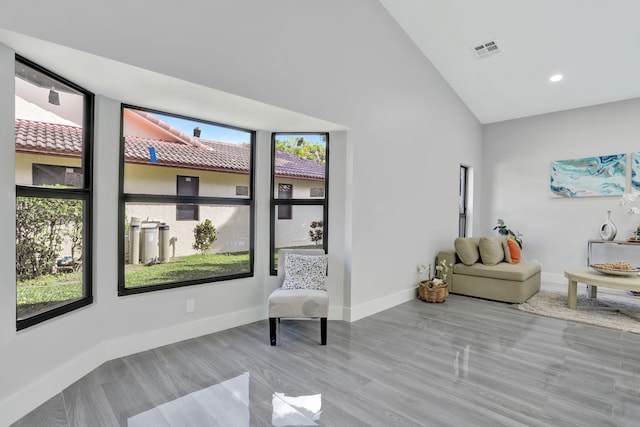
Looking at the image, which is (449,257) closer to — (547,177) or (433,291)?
(433,291)

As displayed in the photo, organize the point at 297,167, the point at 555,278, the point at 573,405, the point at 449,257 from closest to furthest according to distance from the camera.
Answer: the point at 573,405 → the point at 297,167 → the point at 449,257 → the point at 555,278

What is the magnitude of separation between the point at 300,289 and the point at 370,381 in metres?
1.13

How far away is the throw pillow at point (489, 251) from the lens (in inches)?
185

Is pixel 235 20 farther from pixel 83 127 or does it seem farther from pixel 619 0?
pixel 619 0

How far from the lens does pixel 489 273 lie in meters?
4.50

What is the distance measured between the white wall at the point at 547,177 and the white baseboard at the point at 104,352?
17.0 feet

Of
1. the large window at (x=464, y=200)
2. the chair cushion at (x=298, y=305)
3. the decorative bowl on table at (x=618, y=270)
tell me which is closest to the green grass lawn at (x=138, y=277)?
the chair cushion at (x=298, y=305)

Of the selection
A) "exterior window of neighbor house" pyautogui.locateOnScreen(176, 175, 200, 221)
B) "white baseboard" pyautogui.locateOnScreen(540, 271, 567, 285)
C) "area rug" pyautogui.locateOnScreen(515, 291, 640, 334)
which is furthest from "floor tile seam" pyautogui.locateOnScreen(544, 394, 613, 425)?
"white baseboard" pyautogui.locateOnScreen(540, 271, 567, 285)

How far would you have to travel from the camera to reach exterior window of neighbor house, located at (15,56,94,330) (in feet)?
6.75

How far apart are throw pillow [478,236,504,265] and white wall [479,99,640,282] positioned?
1614mm

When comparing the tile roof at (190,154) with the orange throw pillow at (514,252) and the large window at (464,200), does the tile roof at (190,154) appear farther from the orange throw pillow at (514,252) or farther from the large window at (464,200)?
the large window at (464,200)

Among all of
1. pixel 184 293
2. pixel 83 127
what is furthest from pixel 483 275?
pixel 83 127

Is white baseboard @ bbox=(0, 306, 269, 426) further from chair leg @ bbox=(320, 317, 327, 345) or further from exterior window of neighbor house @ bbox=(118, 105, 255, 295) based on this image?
chair leg @ bbox=(320, 317, 327, 345)

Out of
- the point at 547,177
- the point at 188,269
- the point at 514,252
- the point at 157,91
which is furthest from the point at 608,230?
the point at 157,91
